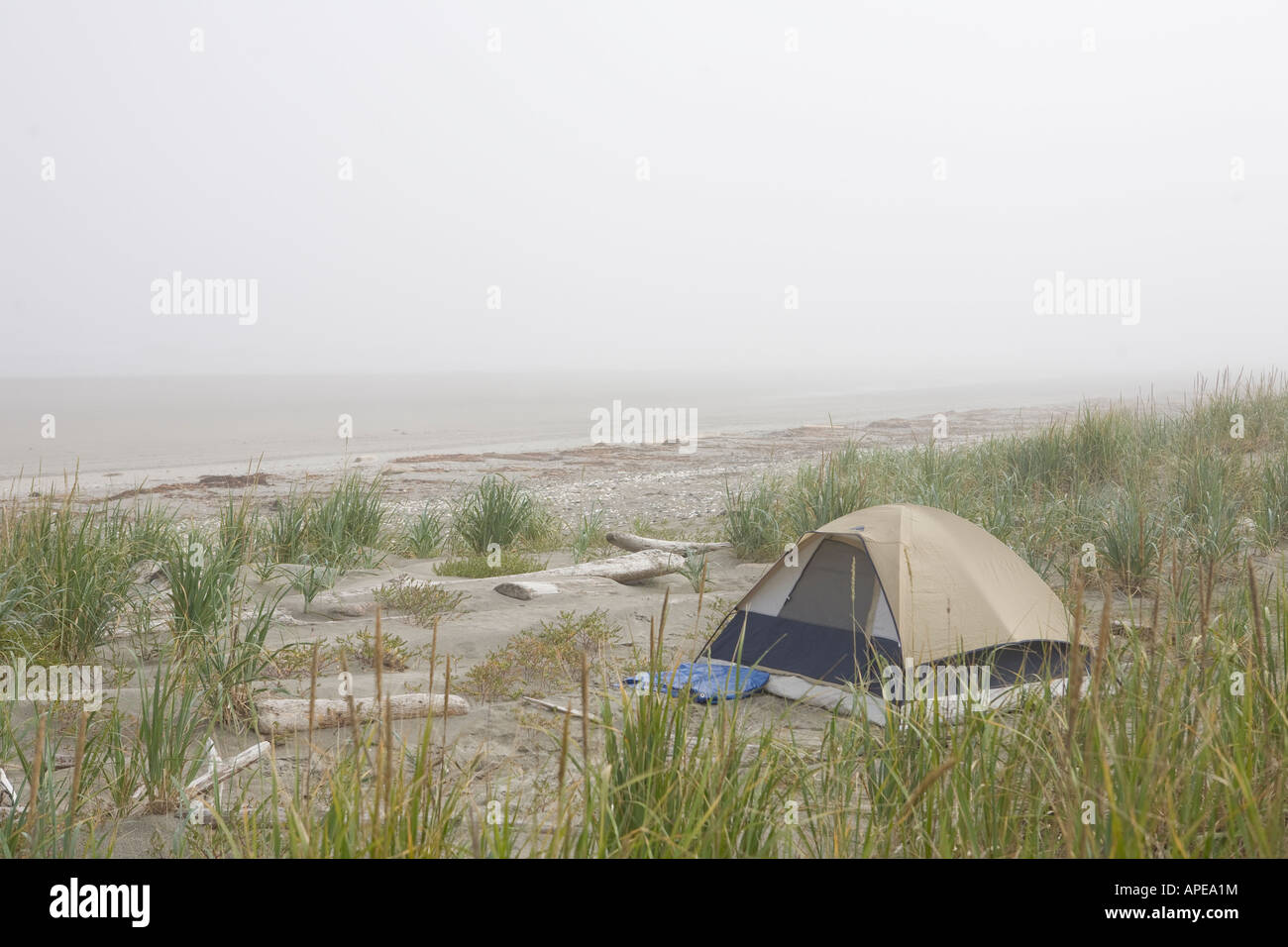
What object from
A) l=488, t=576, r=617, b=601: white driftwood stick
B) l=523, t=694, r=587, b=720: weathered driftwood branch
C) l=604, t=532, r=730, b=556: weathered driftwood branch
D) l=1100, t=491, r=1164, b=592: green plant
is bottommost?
l=523, t=694, r=587, b=720: weathered driftwood branch

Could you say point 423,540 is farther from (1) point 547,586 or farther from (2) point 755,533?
(2) point 755,533

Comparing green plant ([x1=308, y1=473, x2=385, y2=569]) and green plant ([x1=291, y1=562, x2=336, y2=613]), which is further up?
green plant ([x1=308, y1=473, x2=385, y2=569])

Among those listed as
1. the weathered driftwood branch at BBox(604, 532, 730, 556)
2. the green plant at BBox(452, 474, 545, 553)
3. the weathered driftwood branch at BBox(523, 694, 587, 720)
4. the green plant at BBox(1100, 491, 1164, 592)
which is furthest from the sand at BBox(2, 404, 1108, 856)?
the green plant at BBox(1100, 491, 1164, 592)

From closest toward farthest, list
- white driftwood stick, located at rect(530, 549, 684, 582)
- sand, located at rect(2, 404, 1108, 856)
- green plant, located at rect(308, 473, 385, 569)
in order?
1. sand, located at rect(2, 404, 1108, 856)
2. white driftwood stick, located at rect(530, 549, 684, 582)
3. green plant, located at rect(308, 473, 385, 569)

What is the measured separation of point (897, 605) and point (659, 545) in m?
3.81

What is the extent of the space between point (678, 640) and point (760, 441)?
18186mm

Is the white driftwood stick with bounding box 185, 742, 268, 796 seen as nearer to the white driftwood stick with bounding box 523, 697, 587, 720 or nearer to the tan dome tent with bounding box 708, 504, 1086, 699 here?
the white driftwood stick with bounding box 523, 697, 587, 720

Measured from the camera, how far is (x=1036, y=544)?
23.9 ft

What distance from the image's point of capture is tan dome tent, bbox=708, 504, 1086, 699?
195 inches

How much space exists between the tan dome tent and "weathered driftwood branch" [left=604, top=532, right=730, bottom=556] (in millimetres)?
2402

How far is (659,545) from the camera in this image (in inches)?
338

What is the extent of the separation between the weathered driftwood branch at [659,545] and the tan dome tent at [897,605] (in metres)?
2.40

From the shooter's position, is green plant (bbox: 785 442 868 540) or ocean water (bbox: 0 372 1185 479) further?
ocean water (bbox: 0 372 1185 479)

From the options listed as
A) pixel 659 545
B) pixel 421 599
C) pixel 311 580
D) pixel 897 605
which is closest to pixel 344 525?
pixel 311 580
